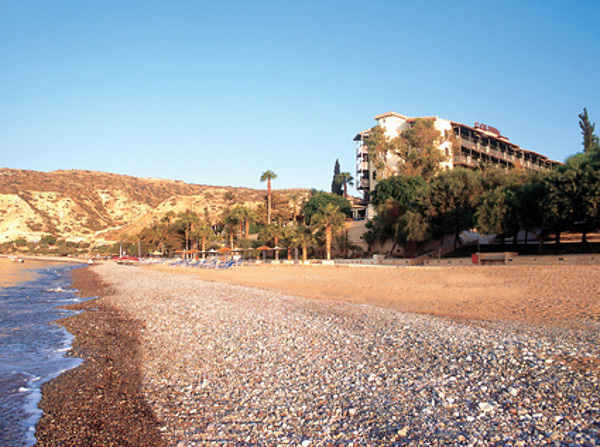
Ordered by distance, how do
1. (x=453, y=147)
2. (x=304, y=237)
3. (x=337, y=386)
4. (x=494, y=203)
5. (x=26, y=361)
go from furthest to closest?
(x=453, y=147) < (x=304, y=237) < (x=494, y=203) < (x=26, y=361) < (x=337, y=386)

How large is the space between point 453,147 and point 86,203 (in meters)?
95.4

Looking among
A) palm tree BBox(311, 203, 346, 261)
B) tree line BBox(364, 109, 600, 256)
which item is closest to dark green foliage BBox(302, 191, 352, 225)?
tree line BBox(364, 109, 600, 256)

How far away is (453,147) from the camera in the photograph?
61.5 metres

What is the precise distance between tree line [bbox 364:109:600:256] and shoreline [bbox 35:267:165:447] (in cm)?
2481

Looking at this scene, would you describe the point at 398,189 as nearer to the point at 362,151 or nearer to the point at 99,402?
the point at 362,151

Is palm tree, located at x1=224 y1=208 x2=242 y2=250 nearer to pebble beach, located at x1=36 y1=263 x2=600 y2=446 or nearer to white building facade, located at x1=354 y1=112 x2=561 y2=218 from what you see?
white building facade, located at x1=354 y1=112 x2=561 y2=218

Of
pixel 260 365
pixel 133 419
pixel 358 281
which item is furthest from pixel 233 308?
pixel 358 281

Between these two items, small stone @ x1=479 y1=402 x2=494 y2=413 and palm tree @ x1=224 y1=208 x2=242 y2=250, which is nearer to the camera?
small stone @ x1=479 y1=402 x2=494 y2=413

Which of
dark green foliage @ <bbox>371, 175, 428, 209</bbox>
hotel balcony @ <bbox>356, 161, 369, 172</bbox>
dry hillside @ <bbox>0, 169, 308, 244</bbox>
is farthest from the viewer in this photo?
dry hillside @ <bbox>0, 169, 308, 244</bbox>

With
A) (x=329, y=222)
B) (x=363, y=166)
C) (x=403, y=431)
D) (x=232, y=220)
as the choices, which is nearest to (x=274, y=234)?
(x=329, y=222)

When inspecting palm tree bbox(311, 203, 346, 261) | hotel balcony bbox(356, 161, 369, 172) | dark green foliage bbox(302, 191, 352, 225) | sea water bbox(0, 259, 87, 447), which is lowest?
sea water bbox(0, 259, 87, 447)

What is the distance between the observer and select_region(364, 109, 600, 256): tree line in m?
25.7

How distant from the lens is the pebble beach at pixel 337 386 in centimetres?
517

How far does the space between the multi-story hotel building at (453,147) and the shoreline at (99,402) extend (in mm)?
53809
